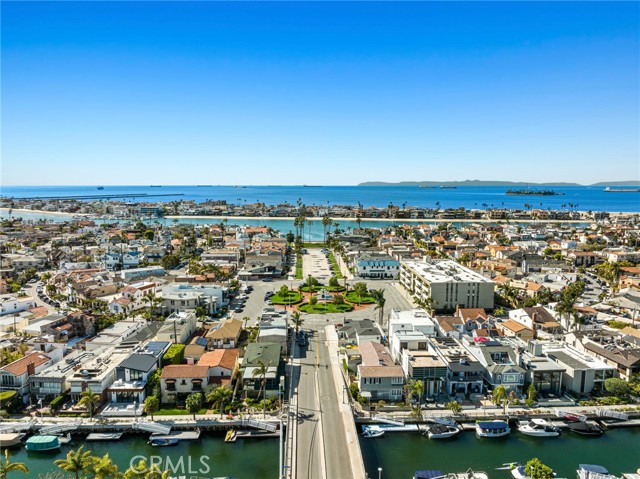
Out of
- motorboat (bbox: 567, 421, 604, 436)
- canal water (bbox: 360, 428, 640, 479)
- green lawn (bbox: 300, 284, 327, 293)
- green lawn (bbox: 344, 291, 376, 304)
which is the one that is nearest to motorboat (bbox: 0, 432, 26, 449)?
canal water (bbox: 360, 428, 640, 479)

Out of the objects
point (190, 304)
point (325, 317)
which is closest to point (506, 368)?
point (325, 317)

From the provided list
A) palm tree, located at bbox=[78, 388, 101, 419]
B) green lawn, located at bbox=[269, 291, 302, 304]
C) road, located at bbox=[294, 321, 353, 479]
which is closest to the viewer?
road, located at bbox=[294, 321, 353, 479]

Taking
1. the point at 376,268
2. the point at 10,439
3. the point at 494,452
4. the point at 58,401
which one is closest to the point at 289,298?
the point at 376,268

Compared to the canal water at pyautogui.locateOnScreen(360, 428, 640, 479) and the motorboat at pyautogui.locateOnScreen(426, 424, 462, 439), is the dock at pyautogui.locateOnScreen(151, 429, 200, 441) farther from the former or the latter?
the motorboat at pyautogui.locateOnScreen(426, 424, 462, 439)

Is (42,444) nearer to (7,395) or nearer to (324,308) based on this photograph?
(7,395)

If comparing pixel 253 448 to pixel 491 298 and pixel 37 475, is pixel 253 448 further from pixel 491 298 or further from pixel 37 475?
pixel 491 298

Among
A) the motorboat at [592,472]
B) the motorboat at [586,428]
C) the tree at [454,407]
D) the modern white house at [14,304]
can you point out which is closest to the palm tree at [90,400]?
the tree at [454,407]

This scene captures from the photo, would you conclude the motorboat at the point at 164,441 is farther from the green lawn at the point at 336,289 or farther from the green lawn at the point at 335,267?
the green lawn at the point at 335,267
